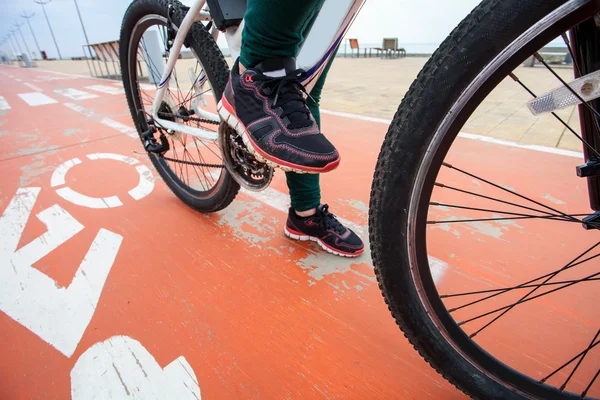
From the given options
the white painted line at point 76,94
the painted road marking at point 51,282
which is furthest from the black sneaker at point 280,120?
the white painted line at point 76,94

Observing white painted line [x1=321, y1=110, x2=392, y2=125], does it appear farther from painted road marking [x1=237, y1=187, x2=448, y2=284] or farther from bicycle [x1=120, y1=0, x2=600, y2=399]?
bicycle [x1=120, y1=0, x2=600, y2=399]

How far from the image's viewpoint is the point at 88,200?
161 centimetres

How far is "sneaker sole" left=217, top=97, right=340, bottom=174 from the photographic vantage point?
31.5 inches

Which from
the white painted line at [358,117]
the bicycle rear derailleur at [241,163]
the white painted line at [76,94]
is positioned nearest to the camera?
the bicycle rear derailleur at [241,163]

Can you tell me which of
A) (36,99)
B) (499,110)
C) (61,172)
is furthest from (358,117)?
(36,99)

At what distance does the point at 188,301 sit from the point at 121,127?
2481mm

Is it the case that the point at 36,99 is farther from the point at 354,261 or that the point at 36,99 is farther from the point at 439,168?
the point at 439,168

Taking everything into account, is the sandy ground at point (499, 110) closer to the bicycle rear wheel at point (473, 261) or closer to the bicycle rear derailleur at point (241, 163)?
the bicycle rear wheel at point (473, 261)

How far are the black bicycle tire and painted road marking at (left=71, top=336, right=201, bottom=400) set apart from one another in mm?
647

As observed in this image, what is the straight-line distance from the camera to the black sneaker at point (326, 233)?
1187mm

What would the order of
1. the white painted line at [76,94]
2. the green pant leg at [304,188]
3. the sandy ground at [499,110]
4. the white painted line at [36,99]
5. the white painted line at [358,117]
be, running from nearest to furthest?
the green pant leg at [304,188] < the sandy ground at [499,110] < the white painted line at [358,117] < the white painted line at [36,99] < the white painted line at [76,94]

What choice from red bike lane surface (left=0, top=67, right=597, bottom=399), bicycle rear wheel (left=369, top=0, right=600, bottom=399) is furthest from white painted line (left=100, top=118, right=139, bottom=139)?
bicycle rear wheel (left=369, top=0, right=600, bottom=399)

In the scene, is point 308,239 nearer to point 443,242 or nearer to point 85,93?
point 443,242

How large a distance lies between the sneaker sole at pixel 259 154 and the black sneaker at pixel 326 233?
43cm
